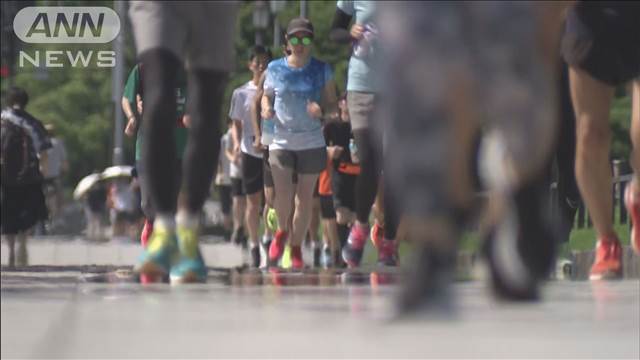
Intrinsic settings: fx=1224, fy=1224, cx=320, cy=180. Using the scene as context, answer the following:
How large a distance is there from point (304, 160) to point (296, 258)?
693 mm

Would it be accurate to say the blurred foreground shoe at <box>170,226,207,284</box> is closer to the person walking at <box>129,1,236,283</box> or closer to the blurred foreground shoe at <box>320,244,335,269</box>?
the person walking at <box>129,1,236,283</box>

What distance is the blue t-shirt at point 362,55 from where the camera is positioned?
2.66ft

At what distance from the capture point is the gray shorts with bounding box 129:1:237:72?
2.51 feet

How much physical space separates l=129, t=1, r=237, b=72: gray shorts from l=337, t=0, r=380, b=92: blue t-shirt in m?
0.09

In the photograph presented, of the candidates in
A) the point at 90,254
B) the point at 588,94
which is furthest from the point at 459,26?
the point at 90,254

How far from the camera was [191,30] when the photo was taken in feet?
2.63

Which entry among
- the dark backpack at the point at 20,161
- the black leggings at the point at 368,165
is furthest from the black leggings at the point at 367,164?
the dark backpack at the point at 20,161

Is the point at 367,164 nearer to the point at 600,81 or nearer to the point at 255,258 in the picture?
the point at 600,81

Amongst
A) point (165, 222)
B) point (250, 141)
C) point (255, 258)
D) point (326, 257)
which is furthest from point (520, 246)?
point (326, 257)

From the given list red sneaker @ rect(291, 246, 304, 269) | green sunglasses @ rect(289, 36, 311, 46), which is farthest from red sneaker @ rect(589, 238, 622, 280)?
red sneaker @ rect(291, 246, 304, 269)

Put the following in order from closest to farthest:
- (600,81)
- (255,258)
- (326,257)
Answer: (600,81)
(255,258)
(326,257)

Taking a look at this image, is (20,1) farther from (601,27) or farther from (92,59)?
(601,27)

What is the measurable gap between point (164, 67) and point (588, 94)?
36 cm

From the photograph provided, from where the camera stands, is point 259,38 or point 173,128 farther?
point 259,38
